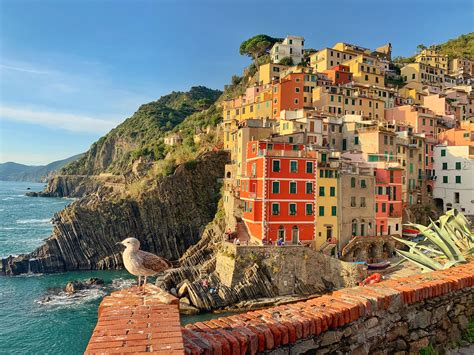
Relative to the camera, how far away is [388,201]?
1529 inches

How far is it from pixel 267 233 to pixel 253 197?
3497 millimetres

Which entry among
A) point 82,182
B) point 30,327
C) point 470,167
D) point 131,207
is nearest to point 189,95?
point 82,182

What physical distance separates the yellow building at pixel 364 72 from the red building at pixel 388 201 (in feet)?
102

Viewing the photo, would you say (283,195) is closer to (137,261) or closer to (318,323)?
(137,261)

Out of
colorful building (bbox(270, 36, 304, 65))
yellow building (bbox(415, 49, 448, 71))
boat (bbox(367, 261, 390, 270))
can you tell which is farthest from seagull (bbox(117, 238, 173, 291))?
yellow building (bbox(415, 49, 448, 71))

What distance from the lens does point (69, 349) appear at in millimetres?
24094

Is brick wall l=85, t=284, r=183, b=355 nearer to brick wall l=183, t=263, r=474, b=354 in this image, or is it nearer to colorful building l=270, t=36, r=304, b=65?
brick wall l=183, t=263, r=474, b=354

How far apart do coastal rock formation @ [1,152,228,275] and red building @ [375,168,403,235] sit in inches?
860

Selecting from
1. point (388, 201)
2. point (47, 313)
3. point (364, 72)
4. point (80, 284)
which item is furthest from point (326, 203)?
point (364, 72)

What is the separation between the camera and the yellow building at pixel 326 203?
35125mm

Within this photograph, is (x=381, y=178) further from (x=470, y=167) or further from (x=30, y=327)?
(x=30, y=327)

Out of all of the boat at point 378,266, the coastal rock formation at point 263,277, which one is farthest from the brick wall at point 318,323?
the boat at point 378,266

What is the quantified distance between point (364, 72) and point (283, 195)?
139ft

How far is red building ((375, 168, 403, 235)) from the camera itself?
3816 centimetres
